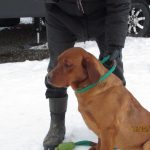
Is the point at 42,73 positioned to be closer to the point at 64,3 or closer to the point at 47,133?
the point at 47,133

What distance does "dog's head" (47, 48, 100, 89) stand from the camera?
2820mm

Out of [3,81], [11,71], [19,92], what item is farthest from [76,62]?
[11,71]

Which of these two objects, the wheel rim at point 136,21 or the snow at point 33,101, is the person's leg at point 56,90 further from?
the wheel rim at point 136,21

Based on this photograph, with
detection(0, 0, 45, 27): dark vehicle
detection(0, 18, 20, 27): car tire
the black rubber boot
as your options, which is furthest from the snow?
detection(0, 18, 20, 27): car tire

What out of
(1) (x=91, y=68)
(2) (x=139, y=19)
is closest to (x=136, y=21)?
(2) (x=139, y=19)

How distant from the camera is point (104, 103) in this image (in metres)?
2.96

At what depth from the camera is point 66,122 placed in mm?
4062

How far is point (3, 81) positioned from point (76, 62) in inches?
109

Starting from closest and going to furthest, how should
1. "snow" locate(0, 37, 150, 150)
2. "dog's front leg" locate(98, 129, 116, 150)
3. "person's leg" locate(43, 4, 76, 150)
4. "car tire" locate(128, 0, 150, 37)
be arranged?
1. "dog's front leg" locate(98, 129, 116, 150)
2. "person's leg" locate(43, 4, 76, 150)
3. "snow" locate(0, 37, 150, 150)
4. "car tire" locate(128, 0, 150, 37)

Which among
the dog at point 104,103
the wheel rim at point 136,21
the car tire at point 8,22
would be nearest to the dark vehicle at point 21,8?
the car tire at point 8,22

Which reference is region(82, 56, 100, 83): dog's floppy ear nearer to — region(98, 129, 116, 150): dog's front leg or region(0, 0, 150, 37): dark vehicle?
region(98, 129, 116, 150): dog's front leg

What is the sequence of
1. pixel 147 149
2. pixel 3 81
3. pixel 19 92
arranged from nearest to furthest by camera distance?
1. pixel 147 149
2. pixel 19 92
3. pixel 3 81

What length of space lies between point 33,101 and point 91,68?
1990 mm

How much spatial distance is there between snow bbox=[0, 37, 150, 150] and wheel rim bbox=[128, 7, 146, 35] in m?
0.97
